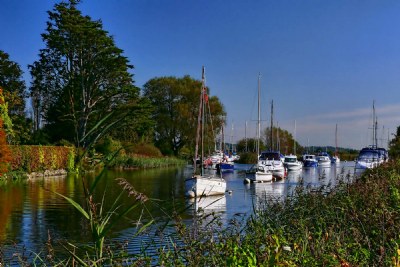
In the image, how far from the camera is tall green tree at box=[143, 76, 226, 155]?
69.9m

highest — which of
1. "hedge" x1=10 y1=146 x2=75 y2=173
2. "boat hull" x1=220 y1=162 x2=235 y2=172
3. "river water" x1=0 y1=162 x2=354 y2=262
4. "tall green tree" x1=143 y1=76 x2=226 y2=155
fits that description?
"tall green tree" x1=143 y1=76 x2=226 y2=155

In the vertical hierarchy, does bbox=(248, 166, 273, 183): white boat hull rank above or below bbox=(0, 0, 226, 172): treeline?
below

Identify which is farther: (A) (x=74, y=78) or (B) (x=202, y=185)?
(A) (x=74, y=78)

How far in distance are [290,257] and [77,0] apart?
148 feet

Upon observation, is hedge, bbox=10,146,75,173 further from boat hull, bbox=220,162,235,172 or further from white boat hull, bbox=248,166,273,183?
boat hull, bbox=220,162,235,172

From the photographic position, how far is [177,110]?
69688 millimetres

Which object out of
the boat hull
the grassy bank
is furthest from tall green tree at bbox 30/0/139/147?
the boat hull

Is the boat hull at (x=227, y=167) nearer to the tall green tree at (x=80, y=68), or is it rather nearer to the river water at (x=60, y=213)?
the tall green tree at (x=80, y=68)

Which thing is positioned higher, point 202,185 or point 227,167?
point 227,167

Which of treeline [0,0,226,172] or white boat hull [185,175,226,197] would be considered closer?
white boat hull [185,175,226,197]

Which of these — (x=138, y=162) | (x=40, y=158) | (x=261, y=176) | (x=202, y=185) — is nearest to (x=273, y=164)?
(x=261, y=176)

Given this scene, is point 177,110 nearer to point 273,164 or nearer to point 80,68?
point 80,68

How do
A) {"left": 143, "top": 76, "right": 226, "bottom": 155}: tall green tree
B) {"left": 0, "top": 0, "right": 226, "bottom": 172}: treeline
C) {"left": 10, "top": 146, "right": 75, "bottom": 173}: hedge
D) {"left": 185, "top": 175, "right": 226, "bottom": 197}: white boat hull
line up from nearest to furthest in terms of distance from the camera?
{"left": 185, "top": 175, "right": 226, "bottom": 197}: white boat hull → {"left": 10, "top": 146, "right": 75, "bottom": 173}: hedge → {"left": 0, "top": 0, "right": 226, "bottom": 172}: treeline → {"left": 143, "top": 76, "right": 226, "bottom": 155}: tall green tree

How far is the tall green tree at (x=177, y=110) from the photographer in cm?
6994
